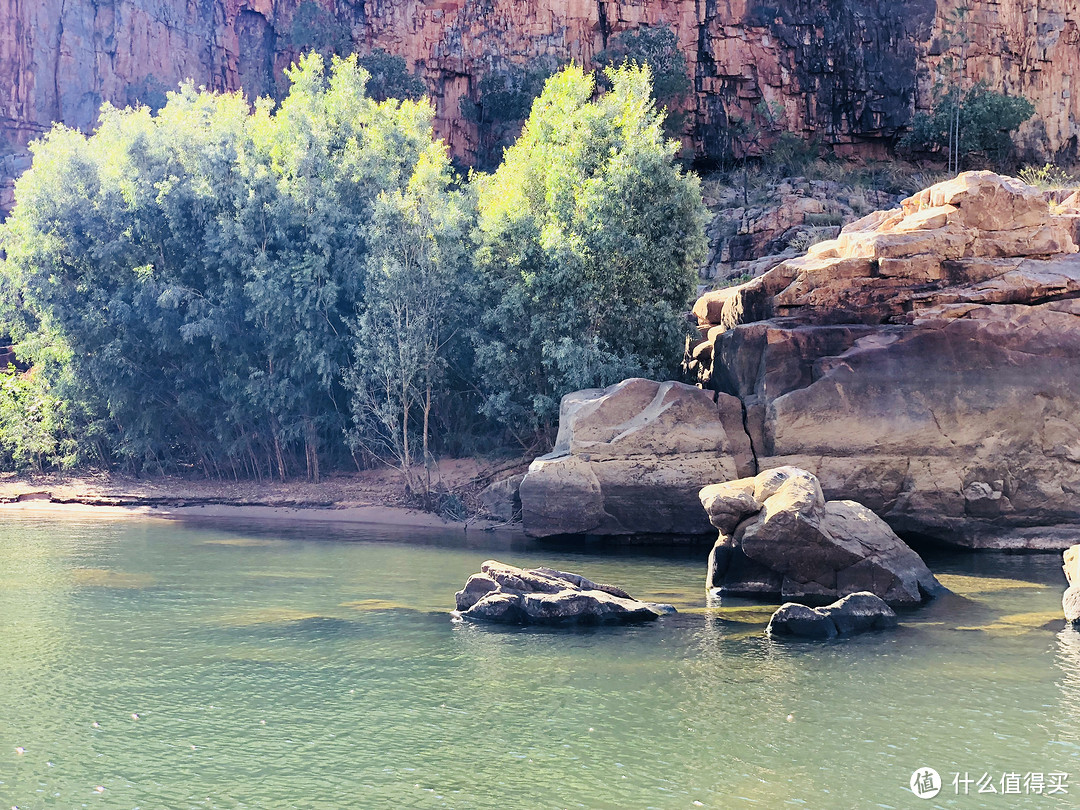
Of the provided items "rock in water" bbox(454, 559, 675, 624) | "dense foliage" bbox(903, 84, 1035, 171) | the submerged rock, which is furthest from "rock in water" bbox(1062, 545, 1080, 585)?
"dense foliage" bbox(903, 84, 1035, 171)

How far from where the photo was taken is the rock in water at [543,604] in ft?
41.1

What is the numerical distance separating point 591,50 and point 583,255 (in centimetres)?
3036

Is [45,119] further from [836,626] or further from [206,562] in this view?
[836,626]

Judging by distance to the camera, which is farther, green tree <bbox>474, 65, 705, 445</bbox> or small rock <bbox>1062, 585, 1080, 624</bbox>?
green tree <bbox>474, 65, 705, 445</bbox>

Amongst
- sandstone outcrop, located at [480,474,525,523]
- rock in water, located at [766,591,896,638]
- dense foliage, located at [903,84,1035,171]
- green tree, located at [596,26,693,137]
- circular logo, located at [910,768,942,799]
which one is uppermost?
green tree, located at [596,26,693,137]

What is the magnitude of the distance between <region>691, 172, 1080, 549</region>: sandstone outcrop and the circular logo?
35.4ft

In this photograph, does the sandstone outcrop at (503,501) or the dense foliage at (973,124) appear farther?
the dense foliage at (973,124)

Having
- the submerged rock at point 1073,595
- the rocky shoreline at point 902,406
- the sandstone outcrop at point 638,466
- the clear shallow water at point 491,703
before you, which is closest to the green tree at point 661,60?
the rocky shoreline at point 902,406

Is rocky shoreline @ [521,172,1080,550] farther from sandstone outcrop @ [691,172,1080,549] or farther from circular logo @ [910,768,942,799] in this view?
circular logo @ [910,768,942,799]

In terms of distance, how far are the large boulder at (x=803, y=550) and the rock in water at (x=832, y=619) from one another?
4.12 feet

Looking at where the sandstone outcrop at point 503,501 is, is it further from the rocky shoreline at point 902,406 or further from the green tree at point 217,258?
the green tree at point 217,258

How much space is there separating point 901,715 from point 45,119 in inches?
2053

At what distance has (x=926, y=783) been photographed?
7426 millimetres

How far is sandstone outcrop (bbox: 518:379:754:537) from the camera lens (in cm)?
1834
